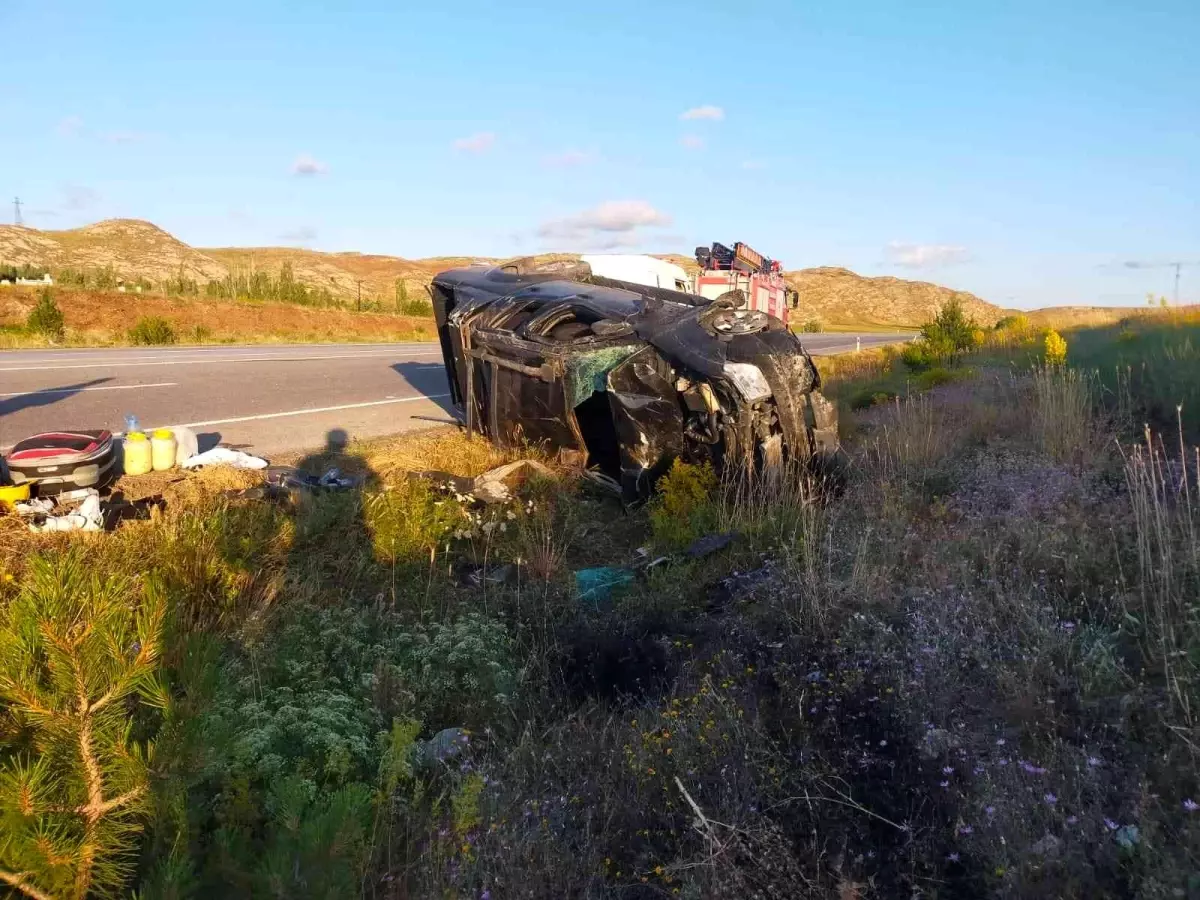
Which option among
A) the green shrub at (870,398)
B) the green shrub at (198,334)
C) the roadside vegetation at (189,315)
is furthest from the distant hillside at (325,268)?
the green shrub at (870,398)

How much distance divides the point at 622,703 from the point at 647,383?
3.01 meters

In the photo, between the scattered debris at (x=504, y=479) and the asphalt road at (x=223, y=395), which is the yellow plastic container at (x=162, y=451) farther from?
the scattered debris at (x=504, y=479)

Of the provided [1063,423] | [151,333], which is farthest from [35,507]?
[151,333]

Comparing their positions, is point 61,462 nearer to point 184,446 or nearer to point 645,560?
point 184,446

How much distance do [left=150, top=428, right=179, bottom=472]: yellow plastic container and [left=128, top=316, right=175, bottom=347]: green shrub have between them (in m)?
16.6

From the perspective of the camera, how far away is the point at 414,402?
465 inches

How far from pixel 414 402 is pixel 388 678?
8612 mm

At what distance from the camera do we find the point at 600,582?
4961 millimetres

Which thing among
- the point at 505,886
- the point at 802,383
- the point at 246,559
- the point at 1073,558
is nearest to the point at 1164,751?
the point at 1073,558

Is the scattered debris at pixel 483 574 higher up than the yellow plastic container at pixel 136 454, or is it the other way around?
the yellow plastic container at pixel 136 454

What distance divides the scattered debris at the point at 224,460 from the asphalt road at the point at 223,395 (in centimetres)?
73

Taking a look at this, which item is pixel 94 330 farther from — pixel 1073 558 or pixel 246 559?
pixel 1073 558

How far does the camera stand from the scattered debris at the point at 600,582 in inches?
185

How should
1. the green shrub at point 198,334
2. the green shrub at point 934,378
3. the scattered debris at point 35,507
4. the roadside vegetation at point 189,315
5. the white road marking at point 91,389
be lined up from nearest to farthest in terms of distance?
the scattered debris at point 35,507 → the white road marking at point 91,389 → the green shrub at point 934,378 → the roadside vegetation at point 189,315 → the green shrub at point 198,334
